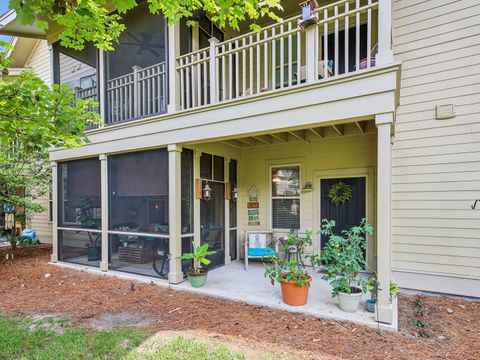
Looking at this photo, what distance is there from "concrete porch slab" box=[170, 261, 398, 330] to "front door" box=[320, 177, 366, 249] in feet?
3.96

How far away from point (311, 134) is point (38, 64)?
36.7ft

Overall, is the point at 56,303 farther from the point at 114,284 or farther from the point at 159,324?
the point at 159,324

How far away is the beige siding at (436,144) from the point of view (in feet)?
14.3

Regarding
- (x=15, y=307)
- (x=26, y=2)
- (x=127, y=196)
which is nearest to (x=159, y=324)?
(x=15, y=307)

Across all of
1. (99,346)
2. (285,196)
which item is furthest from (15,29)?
(99,346)

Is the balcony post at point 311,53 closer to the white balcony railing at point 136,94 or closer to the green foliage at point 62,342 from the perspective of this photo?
the white balcony railing at point 136,94

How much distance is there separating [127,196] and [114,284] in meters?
1.72

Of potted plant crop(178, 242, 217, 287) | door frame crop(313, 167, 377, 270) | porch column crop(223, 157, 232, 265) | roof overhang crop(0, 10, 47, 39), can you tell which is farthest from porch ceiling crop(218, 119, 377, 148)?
roof overhang crop(0, 10, 47, 39)

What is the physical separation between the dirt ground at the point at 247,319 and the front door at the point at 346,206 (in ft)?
5.53

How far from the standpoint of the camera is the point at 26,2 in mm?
2389

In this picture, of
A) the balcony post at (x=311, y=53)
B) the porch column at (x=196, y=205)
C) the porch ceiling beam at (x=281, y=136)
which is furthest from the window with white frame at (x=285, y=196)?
the balcony post at (x=311, y=53)

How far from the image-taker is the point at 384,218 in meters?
3.45

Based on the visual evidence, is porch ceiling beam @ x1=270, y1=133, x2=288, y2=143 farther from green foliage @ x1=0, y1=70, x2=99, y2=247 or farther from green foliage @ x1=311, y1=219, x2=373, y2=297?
green foliage @ x1=0, y1=70, x2=99, y2=247

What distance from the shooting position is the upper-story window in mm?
5594
